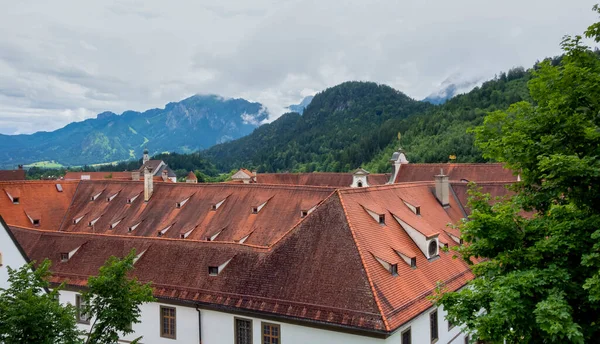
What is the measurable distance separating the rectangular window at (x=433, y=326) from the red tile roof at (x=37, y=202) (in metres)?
35.7

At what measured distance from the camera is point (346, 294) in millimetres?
17078

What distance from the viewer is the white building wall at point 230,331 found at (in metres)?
16.8

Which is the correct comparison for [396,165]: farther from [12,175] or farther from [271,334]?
[12,175]

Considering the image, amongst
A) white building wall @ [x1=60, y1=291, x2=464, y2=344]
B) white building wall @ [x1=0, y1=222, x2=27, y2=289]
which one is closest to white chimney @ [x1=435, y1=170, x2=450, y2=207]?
white building wall @ [x1=60, y1=291, x2=464, y2=344]

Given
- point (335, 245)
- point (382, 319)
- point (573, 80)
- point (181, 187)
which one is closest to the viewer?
point (573, 80)

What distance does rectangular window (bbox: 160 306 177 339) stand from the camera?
20.5 m

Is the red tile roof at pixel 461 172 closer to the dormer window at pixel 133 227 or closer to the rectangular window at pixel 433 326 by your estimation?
the rectangular window at pixel 433 326

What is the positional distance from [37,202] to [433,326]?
1529 inches

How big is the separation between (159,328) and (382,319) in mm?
10542

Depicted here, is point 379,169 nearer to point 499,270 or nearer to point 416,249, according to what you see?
point 416,249

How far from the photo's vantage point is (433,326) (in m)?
19.8

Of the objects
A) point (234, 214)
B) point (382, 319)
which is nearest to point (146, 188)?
point (234, 214)

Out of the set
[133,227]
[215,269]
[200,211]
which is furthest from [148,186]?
[215,269]

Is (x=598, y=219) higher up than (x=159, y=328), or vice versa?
(x=598, y=219)
